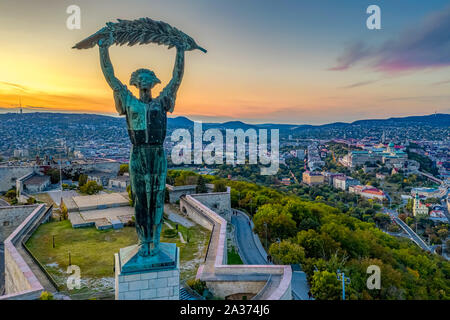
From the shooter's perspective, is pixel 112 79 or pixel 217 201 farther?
pixel 217 201

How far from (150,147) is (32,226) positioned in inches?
522

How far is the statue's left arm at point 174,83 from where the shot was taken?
19.7 feet

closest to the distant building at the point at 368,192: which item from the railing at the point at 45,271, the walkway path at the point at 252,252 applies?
the walkway path at the point at 252,252

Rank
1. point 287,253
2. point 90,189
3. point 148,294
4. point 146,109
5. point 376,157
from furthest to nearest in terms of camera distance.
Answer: point 376,157 → point 90,189 → point 287,253 → point 148,294 → point 146,109

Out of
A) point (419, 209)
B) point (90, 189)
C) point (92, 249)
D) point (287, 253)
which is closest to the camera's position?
point (92, 249)

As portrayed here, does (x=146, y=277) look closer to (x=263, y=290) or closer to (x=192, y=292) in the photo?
(x=192, y=292)

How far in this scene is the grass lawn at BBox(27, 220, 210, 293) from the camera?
11.2m

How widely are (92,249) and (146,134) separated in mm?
9701

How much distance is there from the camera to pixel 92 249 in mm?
13555

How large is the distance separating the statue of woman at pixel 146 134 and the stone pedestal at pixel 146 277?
0.21 m

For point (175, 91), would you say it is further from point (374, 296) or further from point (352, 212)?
point (352, 212)

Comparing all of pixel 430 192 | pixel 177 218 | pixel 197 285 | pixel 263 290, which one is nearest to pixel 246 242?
pixel 177 218

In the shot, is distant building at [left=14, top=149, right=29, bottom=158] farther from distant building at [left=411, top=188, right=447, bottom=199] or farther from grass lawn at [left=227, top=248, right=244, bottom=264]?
distant building at [left=411, top=188, right=447, bottom=199]

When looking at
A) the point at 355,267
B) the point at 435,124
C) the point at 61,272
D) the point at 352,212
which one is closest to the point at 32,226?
the point at 61,272
